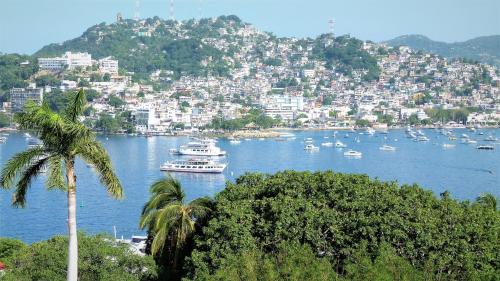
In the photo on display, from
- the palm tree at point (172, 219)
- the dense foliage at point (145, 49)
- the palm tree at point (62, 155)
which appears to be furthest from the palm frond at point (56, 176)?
the dense foliage at point (145, 49)

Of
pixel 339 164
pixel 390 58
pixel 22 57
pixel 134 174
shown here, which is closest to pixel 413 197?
pixel 134 174

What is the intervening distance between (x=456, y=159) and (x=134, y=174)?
52.7 ft

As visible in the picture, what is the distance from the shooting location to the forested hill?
91.6 meters

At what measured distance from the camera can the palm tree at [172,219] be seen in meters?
7.67

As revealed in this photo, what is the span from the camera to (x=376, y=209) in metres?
7.34

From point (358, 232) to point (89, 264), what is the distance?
2.39 m

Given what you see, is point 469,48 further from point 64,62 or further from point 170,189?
point 170,189

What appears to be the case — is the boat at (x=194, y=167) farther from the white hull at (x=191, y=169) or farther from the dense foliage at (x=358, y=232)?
the dense foliage at (x=358, y=232)

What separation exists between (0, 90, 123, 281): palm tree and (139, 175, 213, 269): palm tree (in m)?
2.56

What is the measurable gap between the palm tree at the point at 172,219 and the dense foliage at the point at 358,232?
0.35 meters

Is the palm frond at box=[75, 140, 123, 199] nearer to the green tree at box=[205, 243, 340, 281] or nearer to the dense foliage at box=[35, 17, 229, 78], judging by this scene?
the green tree at box=[205, 243, 340, 281]

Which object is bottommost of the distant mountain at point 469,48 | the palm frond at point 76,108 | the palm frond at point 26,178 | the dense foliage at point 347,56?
the palm frond at point 26,178

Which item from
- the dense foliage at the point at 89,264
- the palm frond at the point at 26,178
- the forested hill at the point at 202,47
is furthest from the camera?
the forested hill at the point at 202,47

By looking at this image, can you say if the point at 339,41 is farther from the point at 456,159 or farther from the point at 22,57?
the point at 456,159
